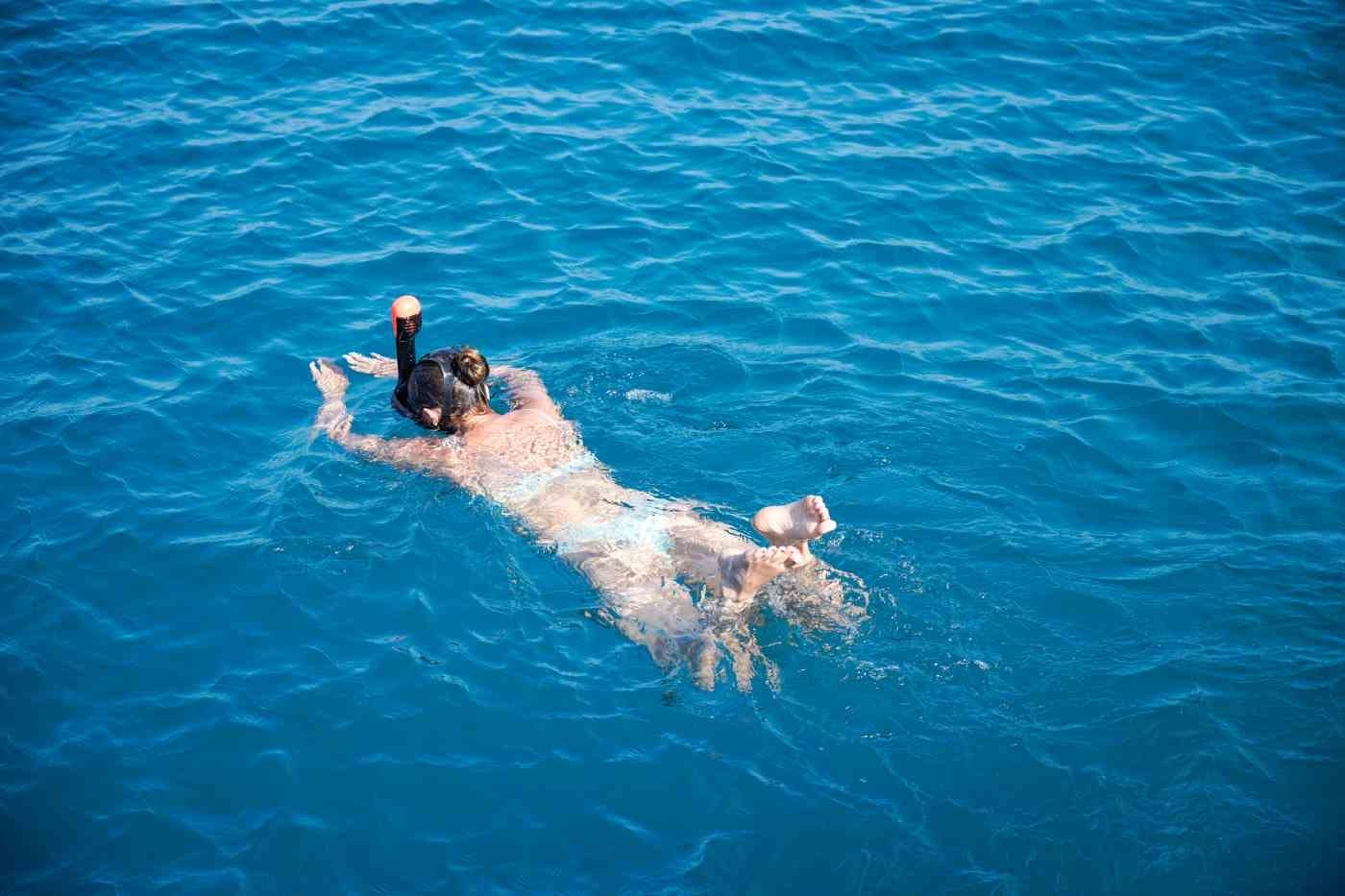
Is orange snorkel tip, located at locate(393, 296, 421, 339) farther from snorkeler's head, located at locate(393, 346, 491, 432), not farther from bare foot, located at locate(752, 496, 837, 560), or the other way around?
bare foot, located at locate(752, 496, 837, 560)

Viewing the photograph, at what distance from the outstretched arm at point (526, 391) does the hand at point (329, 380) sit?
149 centimetres

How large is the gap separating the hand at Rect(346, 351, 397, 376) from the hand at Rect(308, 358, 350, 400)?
0.56ft

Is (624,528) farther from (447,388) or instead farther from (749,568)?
(447,388)

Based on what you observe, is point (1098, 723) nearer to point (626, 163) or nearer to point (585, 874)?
point (585, 874)

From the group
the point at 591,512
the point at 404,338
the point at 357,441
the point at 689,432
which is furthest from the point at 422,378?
the point at 689,432

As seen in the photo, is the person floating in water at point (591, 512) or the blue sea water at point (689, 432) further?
the person floating in water at point (591, 512)

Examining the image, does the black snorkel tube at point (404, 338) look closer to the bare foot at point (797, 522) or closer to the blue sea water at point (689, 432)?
the blue sea water at point (689, 432)

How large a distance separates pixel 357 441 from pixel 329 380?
114 centimetres

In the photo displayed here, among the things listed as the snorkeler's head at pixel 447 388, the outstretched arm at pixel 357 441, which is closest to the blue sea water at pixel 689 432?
the outstretched arm at pixel 357 441

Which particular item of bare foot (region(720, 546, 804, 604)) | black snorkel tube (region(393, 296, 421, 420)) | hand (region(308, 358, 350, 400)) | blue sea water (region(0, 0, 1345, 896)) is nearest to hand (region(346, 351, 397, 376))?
hand (region(308, 358, 350, 400))

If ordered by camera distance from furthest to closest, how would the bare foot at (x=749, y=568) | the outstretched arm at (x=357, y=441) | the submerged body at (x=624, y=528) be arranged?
the outstretched arm at (x=357, y=441), the submerged body at (x=624, y=528), the bare foot at (x=749, y=568)

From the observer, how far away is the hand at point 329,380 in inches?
418

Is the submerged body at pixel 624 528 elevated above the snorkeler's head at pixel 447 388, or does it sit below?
below

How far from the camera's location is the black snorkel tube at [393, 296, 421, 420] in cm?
917
